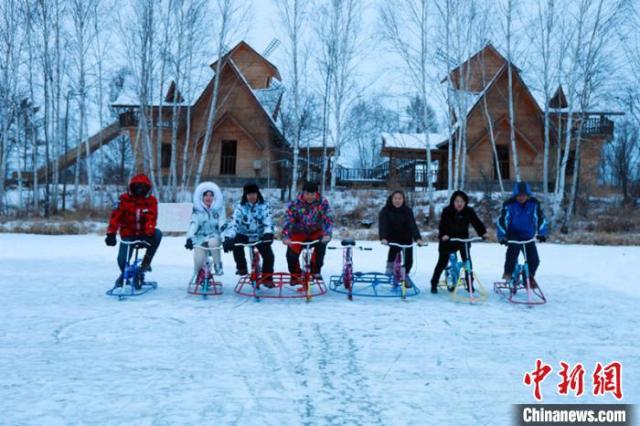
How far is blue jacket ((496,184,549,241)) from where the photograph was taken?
5867 mm

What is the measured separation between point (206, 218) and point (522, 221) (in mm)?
4223

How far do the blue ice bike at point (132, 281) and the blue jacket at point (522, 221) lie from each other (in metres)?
4.71

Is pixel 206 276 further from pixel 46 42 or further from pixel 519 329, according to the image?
pixel 46 42

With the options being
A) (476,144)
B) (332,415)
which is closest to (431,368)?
(332,415)

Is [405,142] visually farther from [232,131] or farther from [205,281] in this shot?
[205,281]

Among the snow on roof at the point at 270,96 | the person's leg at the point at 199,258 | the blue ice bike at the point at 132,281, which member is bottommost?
the blue ice bike at the point at 132,281

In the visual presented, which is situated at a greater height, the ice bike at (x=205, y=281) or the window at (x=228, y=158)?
the window at (x=228, y=158)

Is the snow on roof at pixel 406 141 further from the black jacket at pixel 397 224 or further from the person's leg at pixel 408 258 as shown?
the person's leg at pixel 408 258

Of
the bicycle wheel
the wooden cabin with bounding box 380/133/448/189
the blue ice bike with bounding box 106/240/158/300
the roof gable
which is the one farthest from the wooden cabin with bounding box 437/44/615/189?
the blue ice bike with bounding box 106/240/158/300

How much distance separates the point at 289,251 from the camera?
20.3ft

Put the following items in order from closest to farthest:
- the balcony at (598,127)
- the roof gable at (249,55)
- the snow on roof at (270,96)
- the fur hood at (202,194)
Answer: the fur hood at (202,194) < the balcony at (598,127) < the snow on roof at (270,96) < the roof gable at (249,55)

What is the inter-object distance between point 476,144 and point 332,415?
22092mm

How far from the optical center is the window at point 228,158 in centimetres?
2400

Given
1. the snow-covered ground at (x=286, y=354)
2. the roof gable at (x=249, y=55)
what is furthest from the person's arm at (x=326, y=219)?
the roof gable at (x=249, y=55)
